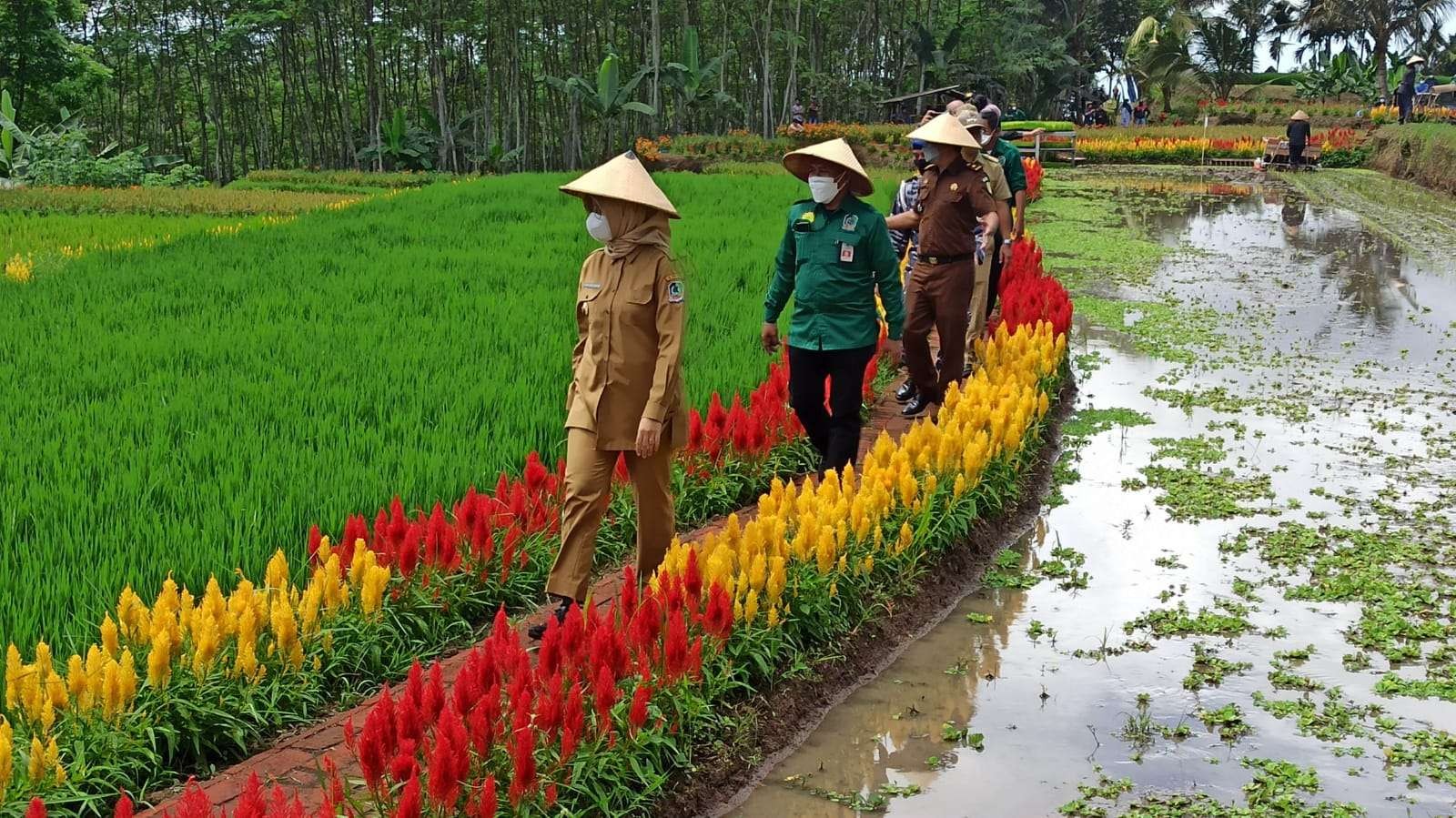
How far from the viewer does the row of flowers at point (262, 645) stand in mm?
3303

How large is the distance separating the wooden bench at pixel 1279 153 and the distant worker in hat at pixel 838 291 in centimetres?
2554

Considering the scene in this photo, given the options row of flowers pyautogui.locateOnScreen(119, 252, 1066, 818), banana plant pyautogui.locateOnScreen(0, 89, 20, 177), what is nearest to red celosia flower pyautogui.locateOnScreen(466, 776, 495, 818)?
row of flowers pyautogui.locateOnScreen(119, 252, 1066, 818)

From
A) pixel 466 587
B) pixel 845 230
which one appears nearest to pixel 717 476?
pixel 845 230

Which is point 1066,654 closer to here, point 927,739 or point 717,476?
point 927,739

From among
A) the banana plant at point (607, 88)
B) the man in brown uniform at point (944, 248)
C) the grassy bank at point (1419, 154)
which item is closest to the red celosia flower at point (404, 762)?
the man in brown uniform at point (944, 248)

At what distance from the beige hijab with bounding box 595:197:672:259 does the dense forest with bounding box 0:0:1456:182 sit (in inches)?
902

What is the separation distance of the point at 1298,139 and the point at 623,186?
27089 millimetres

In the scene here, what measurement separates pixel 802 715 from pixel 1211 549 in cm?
231

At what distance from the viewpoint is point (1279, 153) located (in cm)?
2864

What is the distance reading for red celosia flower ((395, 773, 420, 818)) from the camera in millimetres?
2775

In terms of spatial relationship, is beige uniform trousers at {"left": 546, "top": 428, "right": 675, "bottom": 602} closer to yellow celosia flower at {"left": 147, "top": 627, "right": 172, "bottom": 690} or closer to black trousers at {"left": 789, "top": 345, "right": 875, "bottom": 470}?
yellow celosia flower at {"left": 147, "top": 627, "right": 172, "bottom": 690}

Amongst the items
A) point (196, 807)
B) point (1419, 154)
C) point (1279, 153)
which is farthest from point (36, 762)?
point (1279, 153)

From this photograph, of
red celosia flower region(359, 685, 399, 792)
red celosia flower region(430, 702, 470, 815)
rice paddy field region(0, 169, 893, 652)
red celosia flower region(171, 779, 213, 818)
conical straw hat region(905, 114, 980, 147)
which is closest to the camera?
red celosia flower region(171, 779, 213, 818)

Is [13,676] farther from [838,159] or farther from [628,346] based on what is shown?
[838,159]
